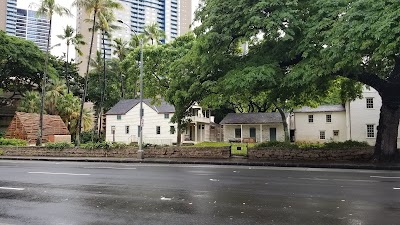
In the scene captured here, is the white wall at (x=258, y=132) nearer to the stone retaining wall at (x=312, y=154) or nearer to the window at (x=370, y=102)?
the window at (x=370, y=102)

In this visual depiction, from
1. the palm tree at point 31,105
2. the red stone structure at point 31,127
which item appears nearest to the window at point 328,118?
the red stone structure at point 31,127

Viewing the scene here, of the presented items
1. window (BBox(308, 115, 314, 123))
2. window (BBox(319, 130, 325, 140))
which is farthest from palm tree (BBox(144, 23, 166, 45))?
window (BBox(319, 130, 325, 140))

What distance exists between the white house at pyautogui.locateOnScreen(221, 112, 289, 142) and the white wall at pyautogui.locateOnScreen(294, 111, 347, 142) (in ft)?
9.28

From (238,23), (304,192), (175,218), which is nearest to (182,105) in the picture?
(238,23)

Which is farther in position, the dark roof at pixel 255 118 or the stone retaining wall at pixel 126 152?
the dark roof at pixel 255 118

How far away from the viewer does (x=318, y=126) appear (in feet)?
141

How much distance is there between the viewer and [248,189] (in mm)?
10188

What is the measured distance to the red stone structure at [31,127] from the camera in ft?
131

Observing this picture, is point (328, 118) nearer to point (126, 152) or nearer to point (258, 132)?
point (258, 132)

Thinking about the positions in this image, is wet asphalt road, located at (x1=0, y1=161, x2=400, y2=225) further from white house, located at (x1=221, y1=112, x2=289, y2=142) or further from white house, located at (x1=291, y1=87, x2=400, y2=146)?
white house, located at (x1=221, y1=112, x2=289, y2=142)

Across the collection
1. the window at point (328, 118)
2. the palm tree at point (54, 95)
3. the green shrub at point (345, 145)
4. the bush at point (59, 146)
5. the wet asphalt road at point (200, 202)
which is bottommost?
the wet asphalt road at point (200, 202)

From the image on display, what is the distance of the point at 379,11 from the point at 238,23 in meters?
5.83

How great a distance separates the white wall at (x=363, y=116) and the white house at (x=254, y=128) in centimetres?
1098

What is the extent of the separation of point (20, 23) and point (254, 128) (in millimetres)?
53538
